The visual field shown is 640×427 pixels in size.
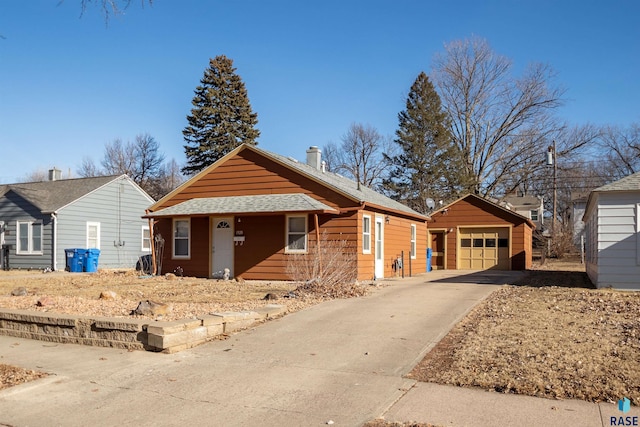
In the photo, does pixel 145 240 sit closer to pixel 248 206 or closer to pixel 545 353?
pixel 248 206

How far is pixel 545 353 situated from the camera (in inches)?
259

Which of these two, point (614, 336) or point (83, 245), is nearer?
point (614, 336)

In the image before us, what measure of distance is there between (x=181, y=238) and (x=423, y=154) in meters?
28.8

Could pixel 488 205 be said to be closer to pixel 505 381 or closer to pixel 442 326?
pixel 442 326

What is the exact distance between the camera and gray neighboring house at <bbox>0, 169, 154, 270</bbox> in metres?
23.7

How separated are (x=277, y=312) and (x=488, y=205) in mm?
20010

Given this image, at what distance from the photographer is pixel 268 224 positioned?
17.8 metres

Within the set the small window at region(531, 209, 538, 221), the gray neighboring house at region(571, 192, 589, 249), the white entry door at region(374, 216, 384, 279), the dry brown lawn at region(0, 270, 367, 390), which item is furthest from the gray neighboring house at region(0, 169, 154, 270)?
the small window at region(531, 209, 538, 221)

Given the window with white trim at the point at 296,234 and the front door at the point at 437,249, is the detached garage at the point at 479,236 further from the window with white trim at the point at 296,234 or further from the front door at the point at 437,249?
the window with white trim at the point at 296,234

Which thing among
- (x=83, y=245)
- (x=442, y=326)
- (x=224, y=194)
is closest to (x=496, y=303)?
(x=442, y=326)

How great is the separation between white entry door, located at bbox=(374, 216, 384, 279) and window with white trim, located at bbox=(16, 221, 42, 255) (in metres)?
15.1

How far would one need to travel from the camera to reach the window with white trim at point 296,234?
56.8 feet

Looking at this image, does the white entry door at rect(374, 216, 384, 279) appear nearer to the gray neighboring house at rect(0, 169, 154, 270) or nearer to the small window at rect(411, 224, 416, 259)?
the small window at rect(411, 224, 416, 259)

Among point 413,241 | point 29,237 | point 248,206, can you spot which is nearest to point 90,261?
point 29,237
